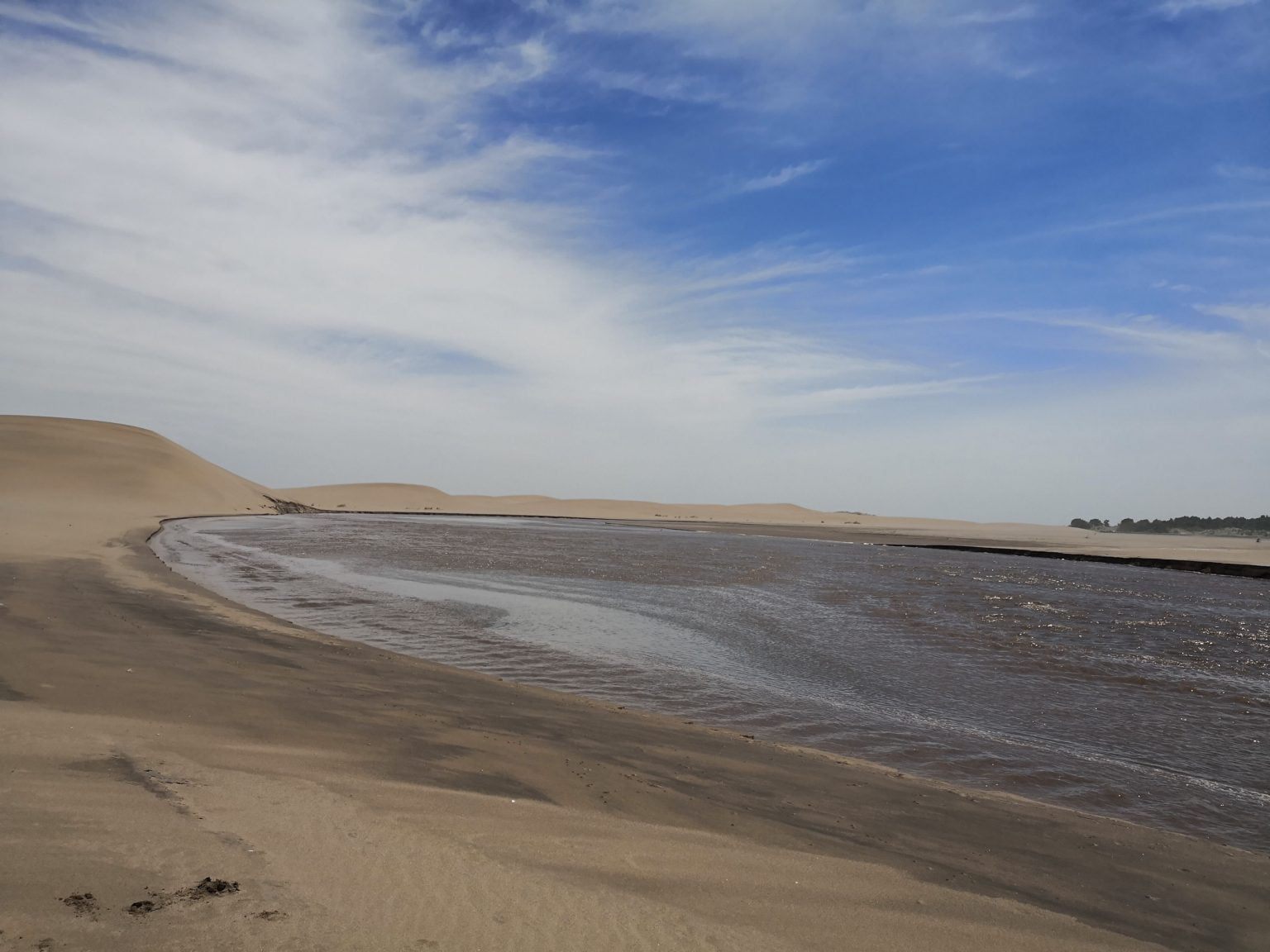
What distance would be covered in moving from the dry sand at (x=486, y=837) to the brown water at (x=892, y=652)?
1333 millimetres

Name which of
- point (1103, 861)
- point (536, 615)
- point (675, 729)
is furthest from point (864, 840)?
point (536, 615)

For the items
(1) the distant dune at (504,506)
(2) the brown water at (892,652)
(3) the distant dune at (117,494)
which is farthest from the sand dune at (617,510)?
(2) the brown water at (892,652)

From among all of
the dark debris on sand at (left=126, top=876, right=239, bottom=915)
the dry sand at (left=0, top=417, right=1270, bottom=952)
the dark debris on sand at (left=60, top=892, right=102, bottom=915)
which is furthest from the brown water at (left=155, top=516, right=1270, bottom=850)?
the dark debris on sand at (left=60, top=892, right=102, bottom=915)

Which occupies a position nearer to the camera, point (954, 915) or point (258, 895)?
point (258, 895)

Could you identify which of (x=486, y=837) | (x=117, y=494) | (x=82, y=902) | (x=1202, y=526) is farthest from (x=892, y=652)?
(x=1202, y=526)

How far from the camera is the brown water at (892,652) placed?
27.0ft

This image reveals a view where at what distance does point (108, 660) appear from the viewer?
8.45 meters

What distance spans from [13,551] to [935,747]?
2127 cm

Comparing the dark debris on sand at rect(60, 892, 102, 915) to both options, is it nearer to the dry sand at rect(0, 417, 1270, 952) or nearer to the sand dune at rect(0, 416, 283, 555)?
the dry sand at rect(0, 417, 1270, 952)

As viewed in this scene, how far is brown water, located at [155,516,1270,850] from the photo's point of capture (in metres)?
8.22

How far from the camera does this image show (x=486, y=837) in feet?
15.3

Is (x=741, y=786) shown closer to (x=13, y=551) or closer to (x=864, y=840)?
(x=864, y=840)

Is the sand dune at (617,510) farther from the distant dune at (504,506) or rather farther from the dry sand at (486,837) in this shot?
the dry sand at (486,837)

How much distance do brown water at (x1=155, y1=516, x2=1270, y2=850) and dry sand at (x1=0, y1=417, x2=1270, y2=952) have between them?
1.33 metres
